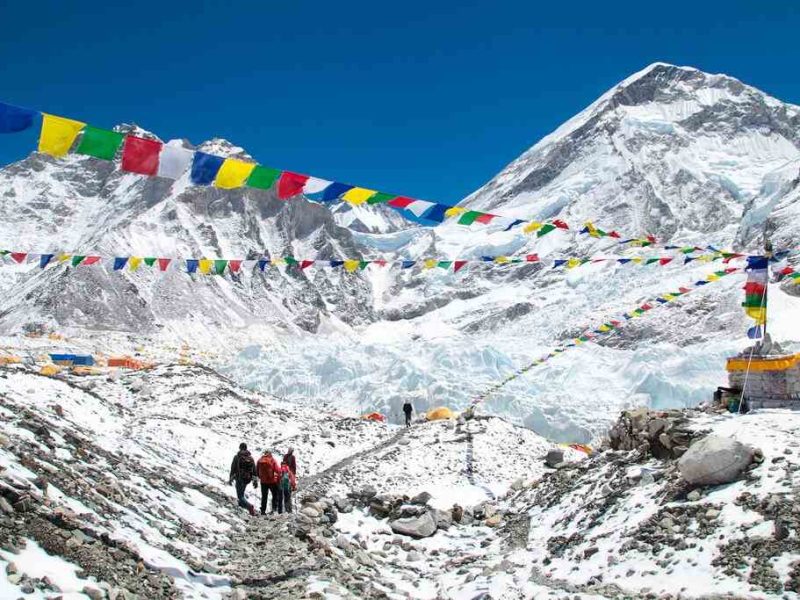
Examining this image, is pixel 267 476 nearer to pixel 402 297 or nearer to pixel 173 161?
pixel 173 161

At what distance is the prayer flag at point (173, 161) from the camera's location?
32.9 ft

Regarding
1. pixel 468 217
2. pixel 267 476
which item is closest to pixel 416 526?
pixel 267 476

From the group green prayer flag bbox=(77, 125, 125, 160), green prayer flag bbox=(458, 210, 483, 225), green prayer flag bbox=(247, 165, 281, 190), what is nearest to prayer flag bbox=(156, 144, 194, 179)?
green prayer flag bbox=(77, 125, 125, 160)

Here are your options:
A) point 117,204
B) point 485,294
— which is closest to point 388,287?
point 485,294

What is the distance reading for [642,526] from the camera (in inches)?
400

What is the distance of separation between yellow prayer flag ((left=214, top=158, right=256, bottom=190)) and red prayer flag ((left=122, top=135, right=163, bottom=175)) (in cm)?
86

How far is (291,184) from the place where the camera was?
11.4 meters

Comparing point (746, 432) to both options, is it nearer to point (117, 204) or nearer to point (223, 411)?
point (223, 411)

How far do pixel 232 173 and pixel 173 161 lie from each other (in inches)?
31.4

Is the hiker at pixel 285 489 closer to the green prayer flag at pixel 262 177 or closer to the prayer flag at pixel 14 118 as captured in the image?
the green prayer flag at pixel 262 177

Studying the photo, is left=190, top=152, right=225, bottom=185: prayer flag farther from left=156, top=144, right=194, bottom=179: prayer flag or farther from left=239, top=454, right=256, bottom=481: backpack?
left=239, top=454, right=256, bottom=481: backpack

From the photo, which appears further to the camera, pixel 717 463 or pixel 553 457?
pixel 553 457

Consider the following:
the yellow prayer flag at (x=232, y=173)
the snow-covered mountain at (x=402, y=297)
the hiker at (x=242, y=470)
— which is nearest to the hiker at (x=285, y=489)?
the hiker at (x=242, y=470)

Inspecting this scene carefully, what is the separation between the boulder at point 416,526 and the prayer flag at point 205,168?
25.8 ft
